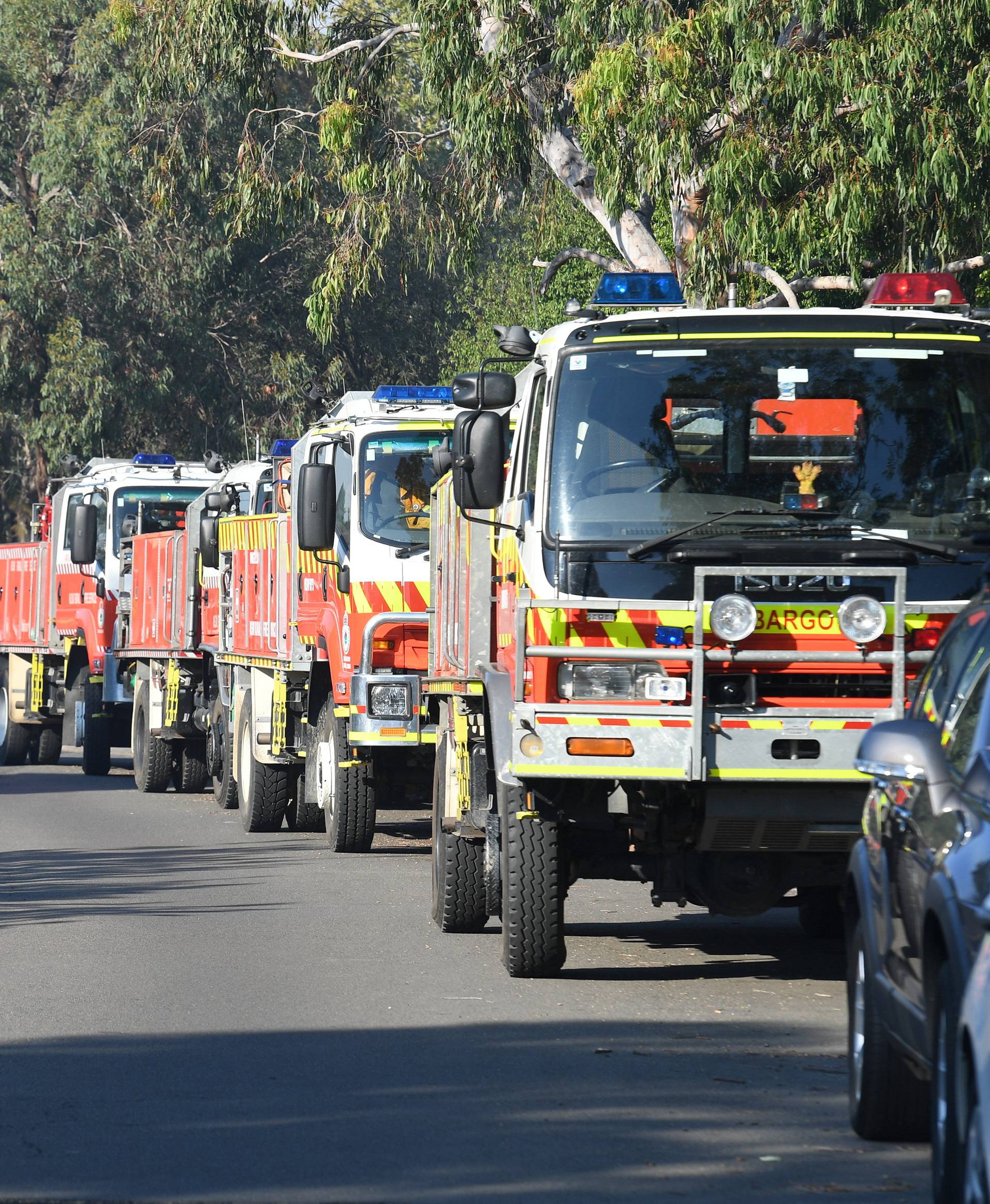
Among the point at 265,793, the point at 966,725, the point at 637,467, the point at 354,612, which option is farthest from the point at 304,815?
the point at 966,725

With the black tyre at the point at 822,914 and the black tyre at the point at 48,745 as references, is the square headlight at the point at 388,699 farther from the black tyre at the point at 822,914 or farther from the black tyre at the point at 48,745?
the black tyre at the point at 48,745

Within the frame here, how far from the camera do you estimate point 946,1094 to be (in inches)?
206

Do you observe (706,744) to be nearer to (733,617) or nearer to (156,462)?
(733,617)

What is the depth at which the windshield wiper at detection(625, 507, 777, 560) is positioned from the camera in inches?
361

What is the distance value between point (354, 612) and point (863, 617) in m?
7.18

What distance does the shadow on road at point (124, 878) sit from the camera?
12984 millimetres

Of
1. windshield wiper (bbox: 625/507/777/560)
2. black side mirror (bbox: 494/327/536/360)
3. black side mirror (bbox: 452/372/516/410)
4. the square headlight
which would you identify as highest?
black side mirror (bbox: 494/327/536/360)

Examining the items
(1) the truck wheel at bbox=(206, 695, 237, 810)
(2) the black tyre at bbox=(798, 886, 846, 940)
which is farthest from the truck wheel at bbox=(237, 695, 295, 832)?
(2) the black tyre at bbox=(798, 886, 846, 940)

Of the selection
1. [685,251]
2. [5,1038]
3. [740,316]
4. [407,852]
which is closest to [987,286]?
[685,251]

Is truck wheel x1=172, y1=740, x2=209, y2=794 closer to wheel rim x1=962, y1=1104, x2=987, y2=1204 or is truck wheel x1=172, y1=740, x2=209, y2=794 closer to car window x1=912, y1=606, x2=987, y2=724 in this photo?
car window x1=912, y1=606, x2=987, y2=724

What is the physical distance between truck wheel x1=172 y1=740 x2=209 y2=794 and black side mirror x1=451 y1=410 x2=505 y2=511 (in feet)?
46.2

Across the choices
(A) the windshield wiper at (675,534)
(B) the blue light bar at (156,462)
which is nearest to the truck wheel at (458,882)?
(A) the windshield wiper at (675,534)

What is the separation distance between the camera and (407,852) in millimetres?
17031

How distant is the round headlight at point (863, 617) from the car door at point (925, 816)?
247 centimetres
